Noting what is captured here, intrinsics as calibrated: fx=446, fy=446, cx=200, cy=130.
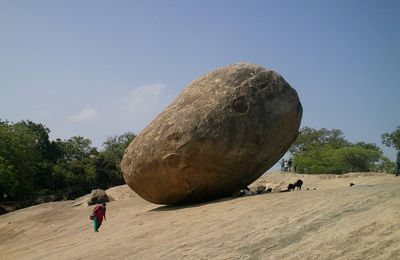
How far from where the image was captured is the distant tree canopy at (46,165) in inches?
1495

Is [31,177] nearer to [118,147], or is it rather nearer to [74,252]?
[118,147]

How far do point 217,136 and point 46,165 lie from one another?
126ft

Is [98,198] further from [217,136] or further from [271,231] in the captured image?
[271,231]

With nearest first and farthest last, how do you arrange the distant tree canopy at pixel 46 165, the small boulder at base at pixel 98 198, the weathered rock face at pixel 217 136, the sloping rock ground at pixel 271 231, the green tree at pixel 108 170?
the sloping rock ground at pixel 271 231 → the weathered rock face at pixel 217 136 → the small boulder at base at pixel 98 198 → the distant tree canopy at pixel 46 165 → the green tree at pixel 108 170

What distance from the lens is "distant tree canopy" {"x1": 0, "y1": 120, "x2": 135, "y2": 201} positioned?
125 feet

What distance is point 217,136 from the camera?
12375mm

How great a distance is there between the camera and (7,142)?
126 ft

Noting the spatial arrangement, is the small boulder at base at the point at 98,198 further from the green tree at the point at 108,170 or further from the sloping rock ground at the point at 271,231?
the green tree at the point at 108,170

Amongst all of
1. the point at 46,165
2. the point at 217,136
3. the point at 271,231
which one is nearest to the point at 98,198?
the point at 217,136

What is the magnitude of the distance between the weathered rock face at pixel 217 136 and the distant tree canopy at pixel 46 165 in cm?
→ 2524

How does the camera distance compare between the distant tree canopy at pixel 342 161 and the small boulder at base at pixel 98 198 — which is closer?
the small boulder at base at pixel 98 198

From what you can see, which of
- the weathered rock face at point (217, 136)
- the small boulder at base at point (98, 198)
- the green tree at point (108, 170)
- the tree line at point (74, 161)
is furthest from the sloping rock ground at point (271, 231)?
the green tree at point (108, 170)

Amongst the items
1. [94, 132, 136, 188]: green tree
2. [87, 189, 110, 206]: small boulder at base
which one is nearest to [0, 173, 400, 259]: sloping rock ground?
[87, 189, 110, 206]: small boulder at base

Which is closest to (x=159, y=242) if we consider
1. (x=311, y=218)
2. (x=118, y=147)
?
(x=311, y=218)
